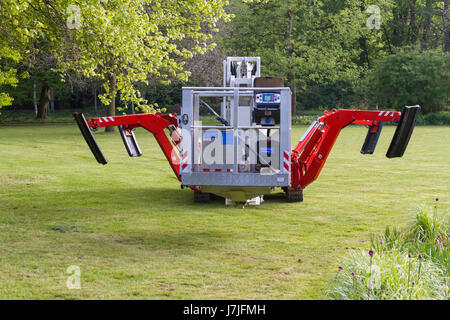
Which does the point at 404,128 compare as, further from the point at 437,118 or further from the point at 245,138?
the point at 437,118

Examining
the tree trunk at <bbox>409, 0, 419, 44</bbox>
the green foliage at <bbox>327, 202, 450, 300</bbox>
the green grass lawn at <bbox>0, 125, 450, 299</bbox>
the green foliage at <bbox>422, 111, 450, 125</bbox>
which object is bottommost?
the green foliage at <bbox>422, 111, 450, 125</bbox>

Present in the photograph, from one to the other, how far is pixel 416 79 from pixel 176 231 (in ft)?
145

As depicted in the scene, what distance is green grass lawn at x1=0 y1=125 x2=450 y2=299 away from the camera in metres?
7.41

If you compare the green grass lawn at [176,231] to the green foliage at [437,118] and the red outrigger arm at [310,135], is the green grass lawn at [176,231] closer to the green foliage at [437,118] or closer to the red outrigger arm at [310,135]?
the red outrigger arm at [310,135]

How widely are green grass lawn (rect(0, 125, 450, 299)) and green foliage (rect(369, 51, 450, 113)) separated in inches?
1307

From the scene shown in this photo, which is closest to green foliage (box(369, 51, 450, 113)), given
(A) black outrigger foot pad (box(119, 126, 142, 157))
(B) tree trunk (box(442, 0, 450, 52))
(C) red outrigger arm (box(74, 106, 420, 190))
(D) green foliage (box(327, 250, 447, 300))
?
(B) tree trunk (box(442, 0, 450, 52))

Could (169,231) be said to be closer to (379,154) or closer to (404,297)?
(404,297)

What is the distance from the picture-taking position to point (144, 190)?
51.4 feet

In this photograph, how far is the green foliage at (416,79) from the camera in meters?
51.6

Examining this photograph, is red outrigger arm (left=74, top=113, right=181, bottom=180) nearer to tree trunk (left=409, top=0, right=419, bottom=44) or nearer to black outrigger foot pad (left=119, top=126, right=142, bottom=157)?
black outrigger foot pad (left=119, top=126, right=142, bottom=157)

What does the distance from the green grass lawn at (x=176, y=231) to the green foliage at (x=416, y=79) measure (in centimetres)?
3320

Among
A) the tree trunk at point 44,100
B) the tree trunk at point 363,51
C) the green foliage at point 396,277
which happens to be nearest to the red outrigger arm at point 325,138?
the green foliage at point 396,277
